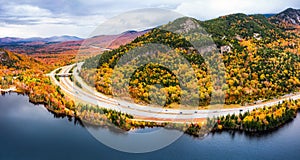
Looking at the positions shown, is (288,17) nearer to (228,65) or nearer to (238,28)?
(238,28)

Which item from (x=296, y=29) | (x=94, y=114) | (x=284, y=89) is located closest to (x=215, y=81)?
(x=284, y=89)

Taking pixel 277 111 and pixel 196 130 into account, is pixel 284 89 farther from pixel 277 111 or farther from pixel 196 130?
pixel 196 130

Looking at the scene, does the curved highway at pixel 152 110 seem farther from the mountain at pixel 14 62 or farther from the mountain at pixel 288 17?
the mountain at pixel 288 17

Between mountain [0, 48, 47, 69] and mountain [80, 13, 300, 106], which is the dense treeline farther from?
mountain [0, 48, 47, 69]

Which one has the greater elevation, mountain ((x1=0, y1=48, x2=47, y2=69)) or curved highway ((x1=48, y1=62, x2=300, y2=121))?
mountain ((x1=0, y1=48, x2=47, y2=69))

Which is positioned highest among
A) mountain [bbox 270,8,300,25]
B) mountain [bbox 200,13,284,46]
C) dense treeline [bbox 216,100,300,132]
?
mountain [bbox 270,8,300,25]

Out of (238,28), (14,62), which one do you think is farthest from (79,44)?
(238,28)

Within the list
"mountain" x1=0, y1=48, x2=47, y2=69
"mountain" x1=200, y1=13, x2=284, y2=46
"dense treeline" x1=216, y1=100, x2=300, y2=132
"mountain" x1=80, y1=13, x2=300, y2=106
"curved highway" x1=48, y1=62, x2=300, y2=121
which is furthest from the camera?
"mountain" x1=0, y1=48, x2=47, y2=69

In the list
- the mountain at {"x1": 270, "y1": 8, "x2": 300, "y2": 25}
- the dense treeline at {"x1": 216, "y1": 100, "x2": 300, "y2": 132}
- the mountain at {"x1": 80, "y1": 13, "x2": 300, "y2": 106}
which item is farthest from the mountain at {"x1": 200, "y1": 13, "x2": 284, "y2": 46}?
the mountain at {"x1": 270, "y1": 8, "x2": 300, "y2": 25}
